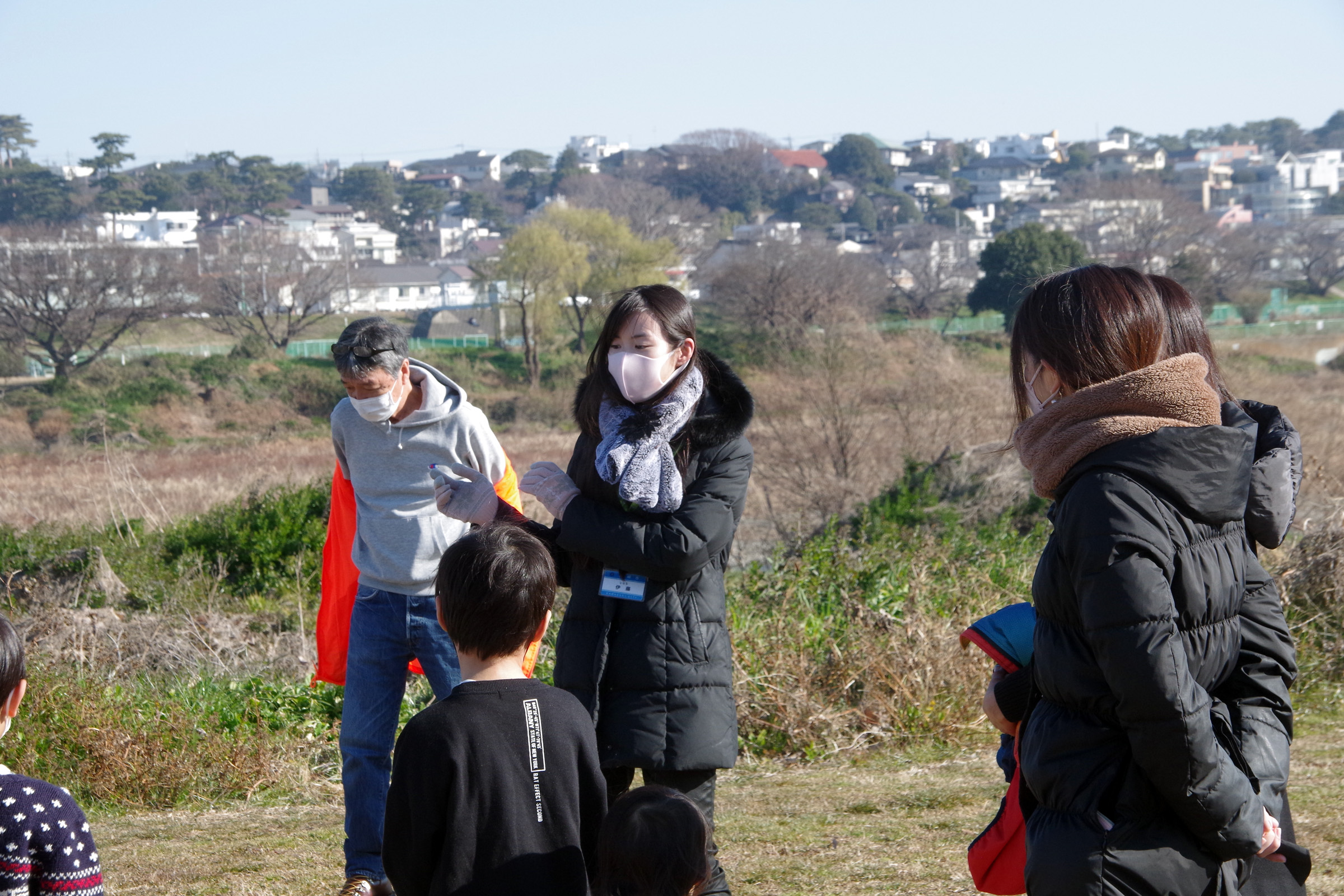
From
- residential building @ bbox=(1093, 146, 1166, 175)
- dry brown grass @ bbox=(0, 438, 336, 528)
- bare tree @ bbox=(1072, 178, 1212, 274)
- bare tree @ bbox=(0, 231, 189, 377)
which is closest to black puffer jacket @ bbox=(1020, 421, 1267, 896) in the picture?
dry brown grass @ bbox=(0, 438, 336, 528)

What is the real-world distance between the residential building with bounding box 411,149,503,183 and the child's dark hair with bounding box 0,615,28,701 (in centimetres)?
15772

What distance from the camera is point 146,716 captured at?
536cm

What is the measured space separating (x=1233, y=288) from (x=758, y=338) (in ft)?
91.7

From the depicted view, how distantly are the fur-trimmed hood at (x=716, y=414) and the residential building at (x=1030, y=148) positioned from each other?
156 m

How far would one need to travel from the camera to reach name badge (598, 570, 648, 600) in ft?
9.30

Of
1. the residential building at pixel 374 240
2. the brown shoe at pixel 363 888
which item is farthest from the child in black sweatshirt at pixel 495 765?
the residential building at pixel 374 240

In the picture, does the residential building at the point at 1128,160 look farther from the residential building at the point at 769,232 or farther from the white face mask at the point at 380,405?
the white face mask at the point at 380,405

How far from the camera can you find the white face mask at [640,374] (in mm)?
2990

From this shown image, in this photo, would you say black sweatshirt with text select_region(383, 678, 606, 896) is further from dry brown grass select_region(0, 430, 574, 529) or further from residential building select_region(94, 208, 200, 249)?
residential building select_region(94, 208, 200, 249)

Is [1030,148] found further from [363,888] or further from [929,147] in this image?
[363,888]

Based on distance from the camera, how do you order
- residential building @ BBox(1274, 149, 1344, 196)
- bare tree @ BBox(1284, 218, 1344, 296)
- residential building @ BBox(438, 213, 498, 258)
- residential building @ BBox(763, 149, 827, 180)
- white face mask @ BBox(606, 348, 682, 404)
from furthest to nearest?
residential building @ BBox(1274, 149, 1344, 196) < residential building @ BBox(763, 149, 827, 180) < residential building @ BBox(438, 213, 498, 258) < bare tree @ BBox(1284, 218, 1344, 296) < white face mask @ BBox(606, 348, 682, 404)

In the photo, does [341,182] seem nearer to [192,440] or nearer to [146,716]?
[192,440]

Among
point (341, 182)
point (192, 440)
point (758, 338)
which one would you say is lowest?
point (192, 440)

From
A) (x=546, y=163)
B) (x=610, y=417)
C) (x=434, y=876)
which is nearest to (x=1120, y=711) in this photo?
(x=434, y=876)
